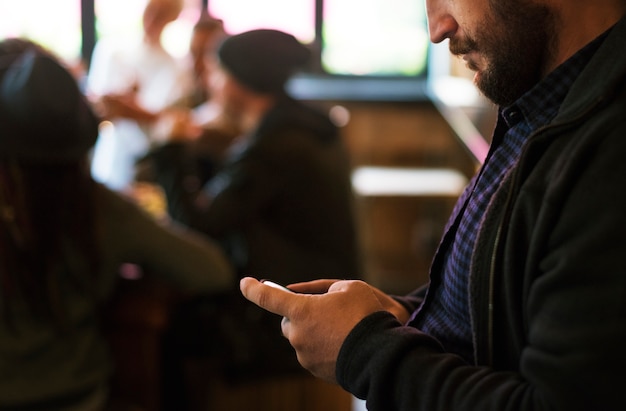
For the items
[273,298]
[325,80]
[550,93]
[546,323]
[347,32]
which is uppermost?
[550,93]

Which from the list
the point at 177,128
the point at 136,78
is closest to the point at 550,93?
the point at 177,128

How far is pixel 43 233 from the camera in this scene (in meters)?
2.06

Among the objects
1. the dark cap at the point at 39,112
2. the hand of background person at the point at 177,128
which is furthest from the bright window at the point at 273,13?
the dark cap at the point at 39,112

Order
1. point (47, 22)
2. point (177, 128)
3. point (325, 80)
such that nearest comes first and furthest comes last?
point (177, 128)
point (47, 22)
point (325, 80)

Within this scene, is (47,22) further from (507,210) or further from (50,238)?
(507,210)

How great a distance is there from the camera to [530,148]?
2.81 ft

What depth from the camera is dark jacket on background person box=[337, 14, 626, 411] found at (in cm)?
75

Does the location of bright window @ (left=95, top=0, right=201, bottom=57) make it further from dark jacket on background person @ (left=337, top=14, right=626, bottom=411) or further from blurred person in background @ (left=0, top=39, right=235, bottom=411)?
dark jacket on background person @ (left=337, top=14, right=626, bottom=411)

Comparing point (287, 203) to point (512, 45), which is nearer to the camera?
point (512, 45)

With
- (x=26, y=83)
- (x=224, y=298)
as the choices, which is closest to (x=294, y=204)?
(x=224, y=298)

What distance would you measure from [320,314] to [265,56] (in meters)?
2.19

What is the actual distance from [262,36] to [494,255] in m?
2.27

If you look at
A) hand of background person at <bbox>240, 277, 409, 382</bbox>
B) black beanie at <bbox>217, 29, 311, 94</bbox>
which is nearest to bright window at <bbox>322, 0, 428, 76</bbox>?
black beanie at <bbox>217, 29, 311, 94</bbox>

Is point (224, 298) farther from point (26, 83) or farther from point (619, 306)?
point (619, 306)
